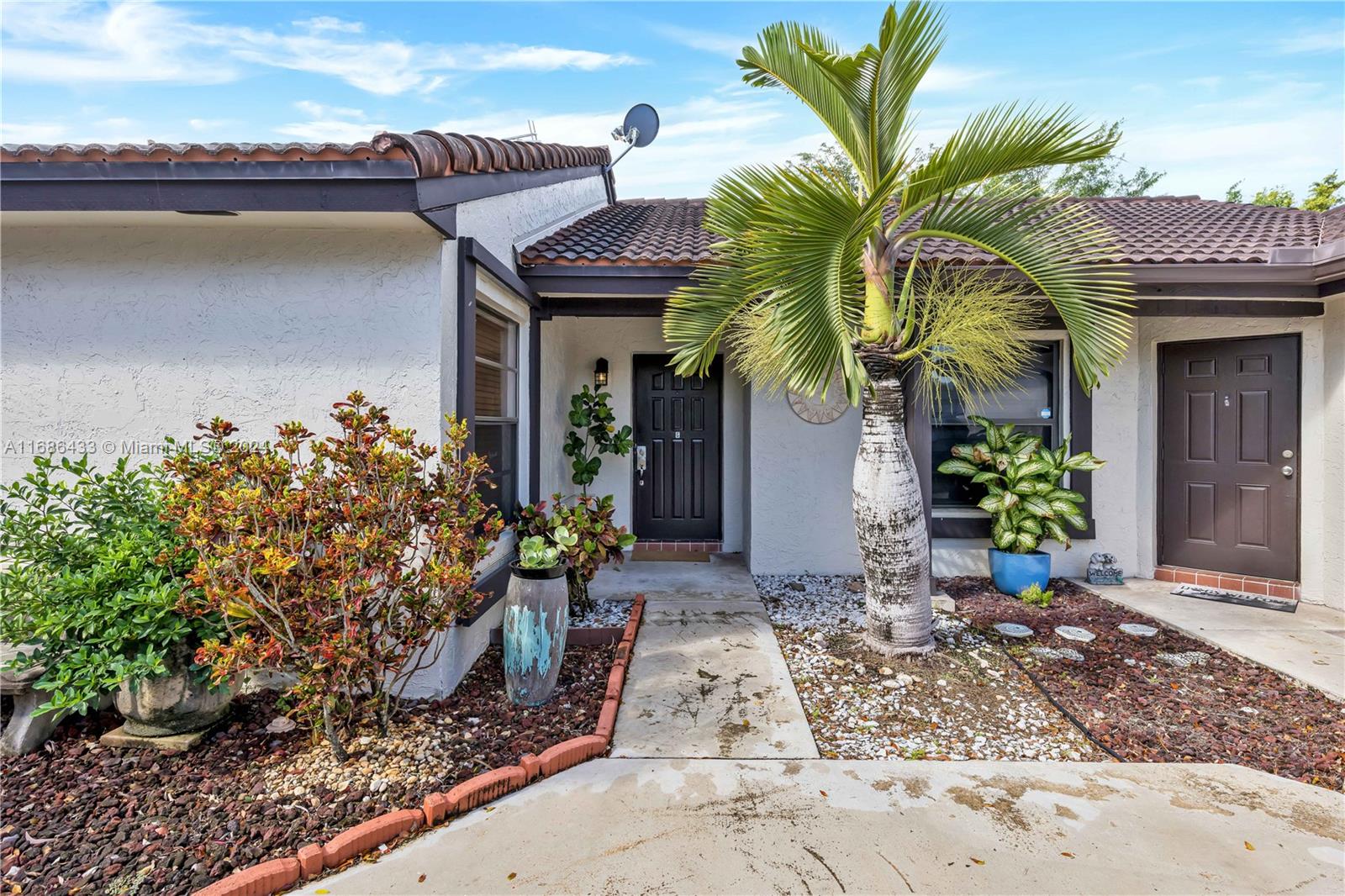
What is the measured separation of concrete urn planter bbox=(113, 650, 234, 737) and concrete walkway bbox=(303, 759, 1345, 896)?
148 cm

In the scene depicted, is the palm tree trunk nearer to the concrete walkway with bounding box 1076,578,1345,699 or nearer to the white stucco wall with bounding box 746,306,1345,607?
the white stucco wall with bounding box 746,306,1345,607

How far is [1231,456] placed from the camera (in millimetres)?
5836

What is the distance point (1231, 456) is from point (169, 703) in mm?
8520

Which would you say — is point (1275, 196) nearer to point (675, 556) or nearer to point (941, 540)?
point (941, 540)

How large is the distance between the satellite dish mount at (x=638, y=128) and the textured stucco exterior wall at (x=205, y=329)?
6602mm

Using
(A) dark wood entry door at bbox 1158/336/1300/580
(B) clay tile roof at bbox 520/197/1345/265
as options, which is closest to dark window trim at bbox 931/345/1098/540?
(A) dark wood entry door at bbox 1158/336/1300/580

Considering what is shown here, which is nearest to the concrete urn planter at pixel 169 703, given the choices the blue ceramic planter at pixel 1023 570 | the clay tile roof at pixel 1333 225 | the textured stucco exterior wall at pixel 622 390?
the textured stucco exterior wall at pixel 622 390

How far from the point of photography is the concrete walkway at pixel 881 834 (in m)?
2.17

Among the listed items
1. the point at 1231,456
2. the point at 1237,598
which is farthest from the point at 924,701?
the point at 1231,456

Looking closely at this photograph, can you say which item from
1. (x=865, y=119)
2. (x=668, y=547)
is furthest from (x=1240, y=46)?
(x=668, y=547)

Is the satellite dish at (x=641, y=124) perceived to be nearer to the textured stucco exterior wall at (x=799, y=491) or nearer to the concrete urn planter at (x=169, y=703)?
the textured stucco exterior wall at (x=799, y=491)

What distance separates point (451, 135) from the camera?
362 cm

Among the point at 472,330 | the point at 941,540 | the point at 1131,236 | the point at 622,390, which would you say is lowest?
the point at 941,540

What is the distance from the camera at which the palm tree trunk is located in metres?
4.02
